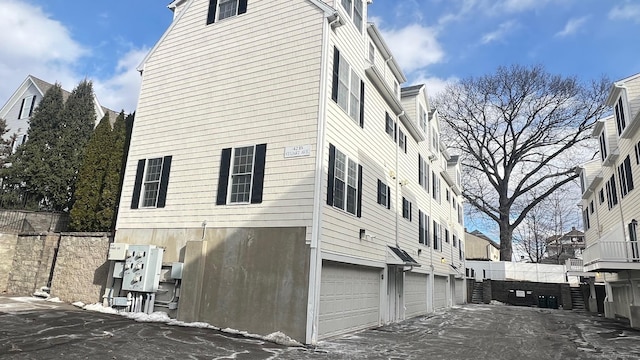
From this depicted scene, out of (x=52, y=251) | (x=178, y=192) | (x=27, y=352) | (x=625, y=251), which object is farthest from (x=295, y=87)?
(x=625, y=251)

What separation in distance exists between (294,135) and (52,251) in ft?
33.2

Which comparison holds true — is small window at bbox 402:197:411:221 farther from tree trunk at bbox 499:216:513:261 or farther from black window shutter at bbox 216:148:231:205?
tree trunk at bbox 499:216:513:261

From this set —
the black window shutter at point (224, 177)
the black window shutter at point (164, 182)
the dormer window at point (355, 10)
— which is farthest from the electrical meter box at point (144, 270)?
the dormer window at point (355, 10)

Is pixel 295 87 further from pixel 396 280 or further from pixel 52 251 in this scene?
pixel 52 251

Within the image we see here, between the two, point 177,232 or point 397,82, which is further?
point 397,82

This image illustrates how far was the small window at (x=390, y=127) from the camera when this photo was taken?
14360mm

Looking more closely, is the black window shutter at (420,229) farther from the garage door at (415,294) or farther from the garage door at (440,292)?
the garage door at (440,292)

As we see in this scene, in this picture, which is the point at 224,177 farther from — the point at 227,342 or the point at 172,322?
the point at 227,342

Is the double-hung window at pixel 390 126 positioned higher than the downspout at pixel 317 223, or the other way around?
the double-hung window at pixel 390 126

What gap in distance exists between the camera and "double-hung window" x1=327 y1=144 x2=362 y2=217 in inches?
381

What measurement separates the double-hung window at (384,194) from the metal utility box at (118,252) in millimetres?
7813

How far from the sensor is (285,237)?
9.11 meters

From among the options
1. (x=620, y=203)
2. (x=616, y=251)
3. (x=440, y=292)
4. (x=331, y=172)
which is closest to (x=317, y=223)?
(x=331, y=172)

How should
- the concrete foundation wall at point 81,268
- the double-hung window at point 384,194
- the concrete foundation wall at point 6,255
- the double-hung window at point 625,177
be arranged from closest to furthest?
1. the concrete foundation wall at point 81,268
2. the double-hung window at point 384,194
3. the concrete foundation wall at point 6,255
4. the double-hung window at point 625,177
